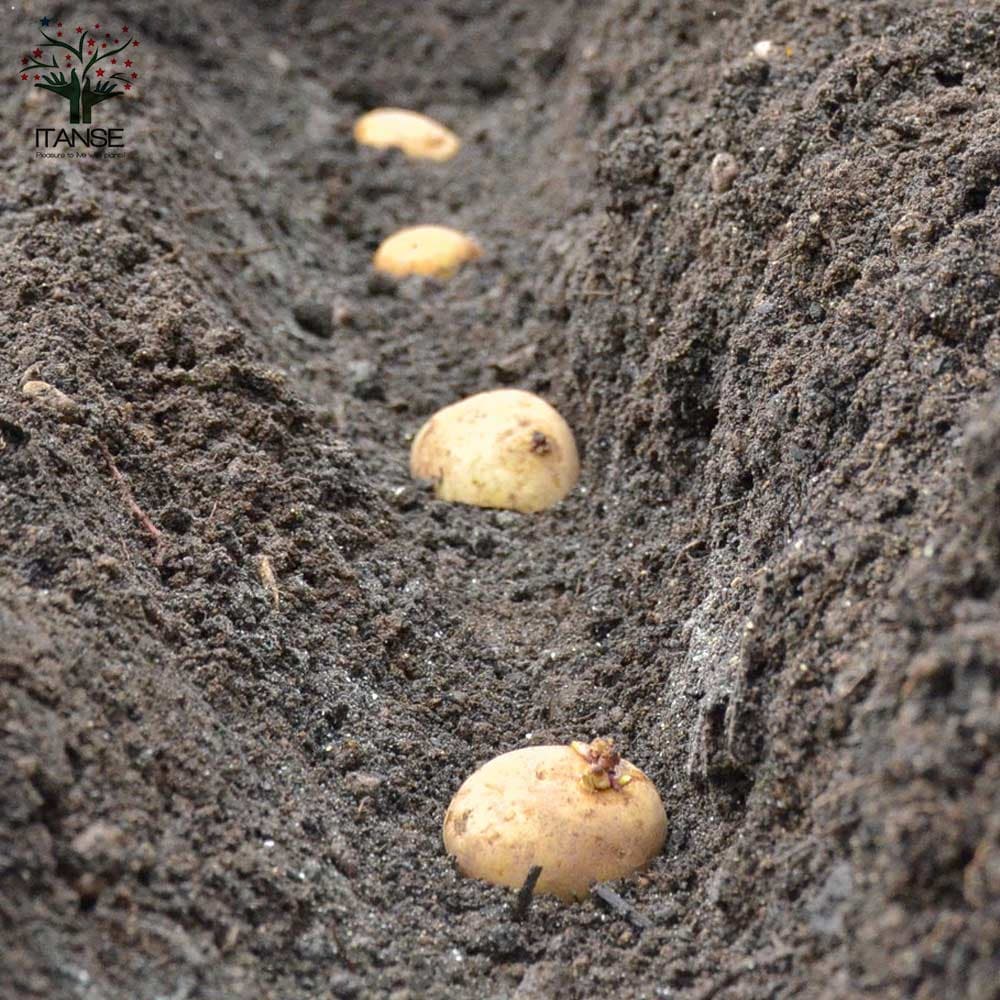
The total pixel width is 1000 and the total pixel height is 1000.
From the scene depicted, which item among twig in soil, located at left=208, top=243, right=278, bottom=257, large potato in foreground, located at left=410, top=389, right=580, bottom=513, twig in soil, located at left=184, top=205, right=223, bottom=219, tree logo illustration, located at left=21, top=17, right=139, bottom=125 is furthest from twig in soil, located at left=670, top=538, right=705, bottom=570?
tree logo illustration, located at left=21, top=17, right=139, bottom=125

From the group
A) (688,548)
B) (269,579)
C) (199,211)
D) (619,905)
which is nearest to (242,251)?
(199,211)

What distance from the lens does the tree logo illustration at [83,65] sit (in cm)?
509

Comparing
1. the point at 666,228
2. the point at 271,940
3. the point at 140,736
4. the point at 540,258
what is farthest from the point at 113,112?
the point at 271,940

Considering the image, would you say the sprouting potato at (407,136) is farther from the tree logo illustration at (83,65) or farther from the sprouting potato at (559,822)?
the sprouting potato at (559,822)

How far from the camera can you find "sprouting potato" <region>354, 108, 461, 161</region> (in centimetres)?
664

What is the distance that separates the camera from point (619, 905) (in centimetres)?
Answer: 255

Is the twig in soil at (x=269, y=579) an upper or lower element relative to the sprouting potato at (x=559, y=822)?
upper

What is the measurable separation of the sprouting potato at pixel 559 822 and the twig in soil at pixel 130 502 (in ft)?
3.23

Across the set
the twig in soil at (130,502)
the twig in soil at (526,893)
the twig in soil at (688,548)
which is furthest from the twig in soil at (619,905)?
the twig in soil at (130,502)

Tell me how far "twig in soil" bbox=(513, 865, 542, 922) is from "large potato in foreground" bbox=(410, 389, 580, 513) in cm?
159

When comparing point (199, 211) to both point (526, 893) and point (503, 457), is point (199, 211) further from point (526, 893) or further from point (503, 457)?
point (526, 893)

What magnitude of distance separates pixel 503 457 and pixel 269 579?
103 cm

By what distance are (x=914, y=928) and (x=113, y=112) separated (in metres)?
4.30

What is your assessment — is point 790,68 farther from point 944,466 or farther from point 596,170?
point 944,466
